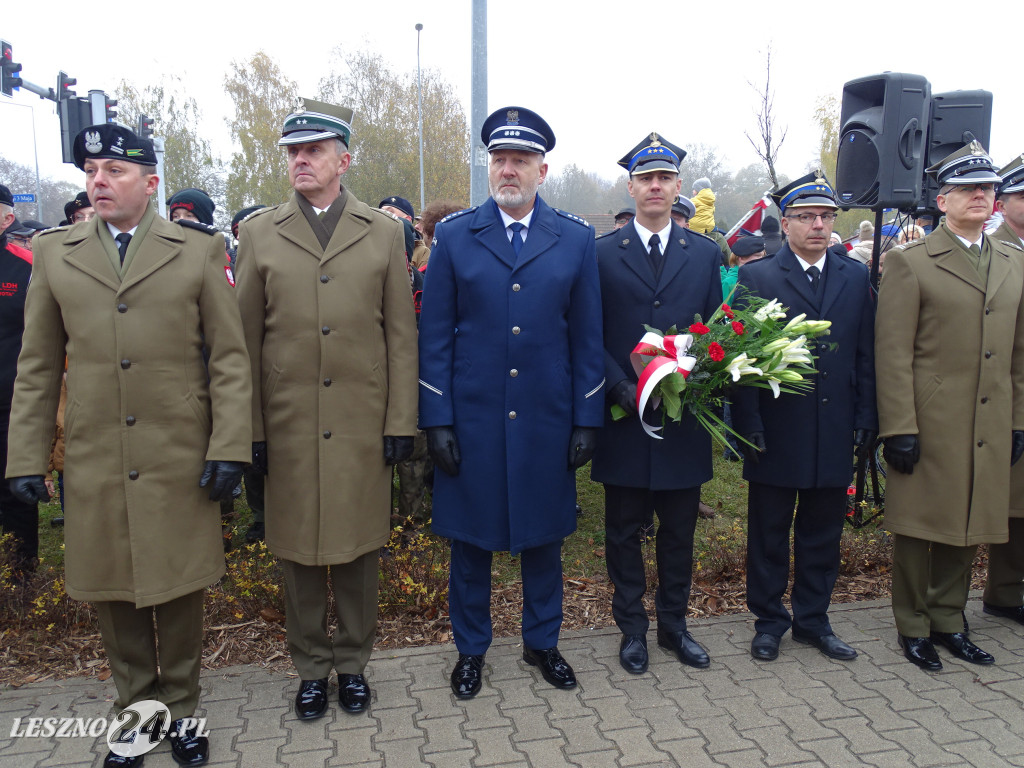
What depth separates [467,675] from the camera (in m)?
3.69

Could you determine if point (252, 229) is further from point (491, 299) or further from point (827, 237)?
point (827, 237)

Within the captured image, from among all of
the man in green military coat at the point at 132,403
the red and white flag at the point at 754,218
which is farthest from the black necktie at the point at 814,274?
the red and white flag at the point at 754,218

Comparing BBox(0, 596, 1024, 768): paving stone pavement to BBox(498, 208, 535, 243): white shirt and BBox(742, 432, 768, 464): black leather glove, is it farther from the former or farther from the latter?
BBox(498, 208, 535, 243): white shirt

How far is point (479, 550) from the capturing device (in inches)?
146

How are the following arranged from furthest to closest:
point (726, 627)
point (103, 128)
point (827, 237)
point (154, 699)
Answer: point (726, 627) < point (827, 237) < point (154, 699) < point (103, 128)

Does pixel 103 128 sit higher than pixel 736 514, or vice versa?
pixel 103 128

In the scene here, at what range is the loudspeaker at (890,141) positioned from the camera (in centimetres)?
498

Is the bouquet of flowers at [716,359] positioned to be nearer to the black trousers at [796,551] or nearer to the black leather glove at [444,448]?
the black trousers at [796,551]

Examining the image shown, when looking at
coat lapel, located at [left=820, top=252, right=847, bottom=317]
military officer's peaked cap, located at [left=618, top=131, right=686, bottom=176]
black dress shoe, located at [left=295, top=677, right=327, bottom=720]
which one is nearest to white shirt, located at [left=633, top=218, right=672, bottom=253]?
military officer's peaked cap, located at [left=618, top=131, right=686, bottom=176]

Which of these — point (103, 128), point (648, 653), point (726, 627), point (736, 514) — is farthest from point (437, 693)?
point (736, 514)

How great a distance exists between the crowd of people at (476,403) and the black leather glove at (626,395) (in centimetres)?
2

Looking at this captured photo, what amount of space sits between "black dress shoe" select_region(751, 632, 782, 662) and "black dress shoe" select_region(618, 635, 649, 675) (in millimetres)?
588

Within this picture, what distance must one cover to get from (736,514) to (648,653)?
2.58 meters

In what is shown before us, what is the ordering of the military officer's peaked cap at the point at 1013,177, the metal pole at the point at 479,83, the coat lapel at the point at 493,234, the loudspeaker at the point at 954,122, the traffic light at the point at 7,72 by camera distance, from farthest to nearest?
the traffic light at the point at 7,72, the metal pole at the point at 479,83, the loudspeaker at the point at 954,122, the military officer's peaked cap at the point at 1013,177, the coat lapel at the point at 493,234
